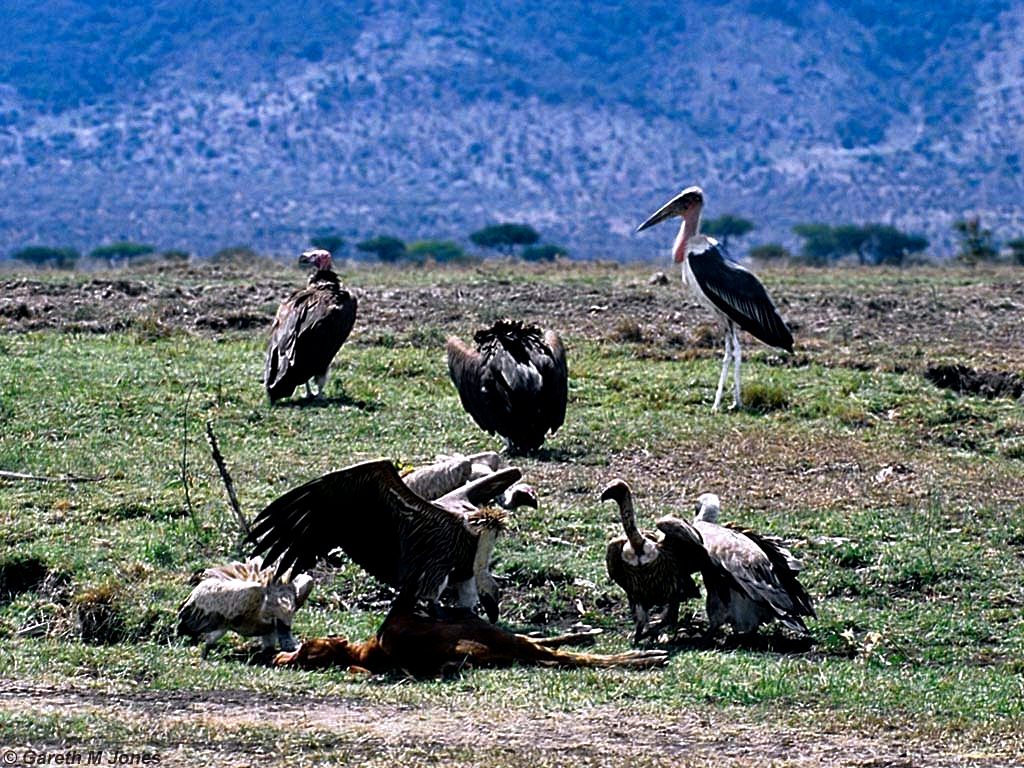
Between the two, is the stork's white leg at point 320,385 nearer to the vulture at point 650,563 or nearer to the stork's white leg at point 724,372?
the stork's white leg at point 724,372

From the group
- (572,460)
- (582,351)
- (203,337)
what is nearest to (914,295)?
(582,351)

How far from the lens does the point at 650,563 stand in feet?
30.0

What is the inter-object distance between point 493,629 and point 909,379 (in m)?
9.27

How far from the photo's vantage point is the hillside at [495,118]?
318ft

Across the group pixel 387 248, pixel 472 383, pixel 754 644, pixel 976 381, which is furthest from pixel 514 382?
pixel 387 248

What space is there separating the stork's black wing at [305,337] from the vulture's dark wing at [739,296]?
3.26 metres

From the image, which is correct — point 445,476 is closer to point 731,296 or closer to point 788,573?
point 788,573

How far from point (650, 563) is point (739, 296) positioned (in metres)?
7.47

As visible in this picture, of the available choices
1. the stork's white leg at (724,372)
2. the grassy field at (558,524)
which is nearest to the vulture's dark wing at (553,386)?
the grassy field at (558,524)

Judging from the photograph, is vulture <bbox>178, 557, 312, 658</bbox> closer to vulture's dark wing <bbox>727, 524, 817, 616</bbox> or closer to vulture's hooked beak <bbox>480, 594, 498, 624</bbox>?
vulture's hooked beak <bbox>480, 594, 498, 624</bbox>

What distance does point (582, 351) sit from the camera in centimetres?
1895

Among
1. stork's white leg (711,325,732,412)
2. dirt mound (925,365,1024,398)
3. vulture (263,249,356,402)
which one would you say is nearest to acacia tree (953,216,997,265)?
dirt mound (925,365,1024,398)

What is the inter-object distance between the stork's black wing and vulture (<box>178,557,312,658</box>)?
621cm

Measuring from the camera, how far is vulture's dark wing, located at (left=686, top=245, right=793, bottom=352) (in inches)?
641
